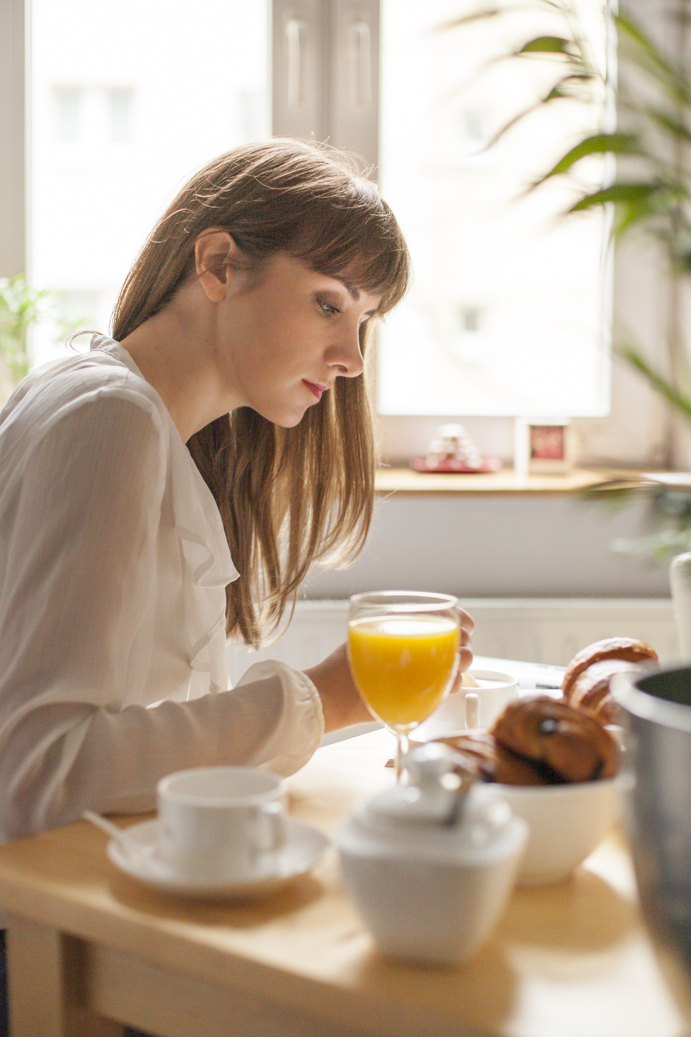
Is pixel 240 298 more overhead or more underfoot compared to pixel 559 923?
more overhead

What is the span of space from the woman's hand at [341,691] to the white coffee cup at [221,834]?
0.37m

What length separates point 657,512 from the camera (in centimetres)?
45

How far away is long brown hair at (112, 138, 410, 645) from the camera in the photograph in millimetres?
1206

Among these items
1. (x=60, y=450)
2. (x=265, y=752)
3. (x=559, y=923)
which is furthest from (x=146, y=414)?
(x=559, y=923)

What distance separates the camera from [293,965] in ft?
1.67

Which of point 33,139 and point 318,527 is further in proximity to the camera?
point 33,139

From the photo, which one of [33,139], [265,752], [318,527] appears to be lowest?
[265,752]

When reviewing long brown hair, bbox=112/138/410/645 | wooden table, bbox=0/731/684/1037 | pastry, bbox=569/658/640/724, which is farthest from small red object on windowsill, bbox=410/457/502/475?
→ wooden table, bbox=0/731/684/1037

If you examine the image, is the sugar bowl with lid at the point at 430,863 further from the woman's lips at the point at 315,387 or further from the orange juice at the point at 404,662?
the woman's lips at the point at 315,387

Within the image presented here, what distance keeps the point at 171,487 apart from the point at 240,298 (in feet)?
0.96

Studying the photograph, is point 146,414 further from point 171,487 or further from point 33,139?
point 33,139

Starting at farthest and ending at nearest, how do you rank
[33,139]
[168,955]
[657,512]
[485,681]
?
[33,139] < [485,681] < [168,955] < [657,512]

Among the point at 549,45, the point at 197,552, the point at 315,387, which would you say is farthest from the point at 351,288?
the point at 549,45

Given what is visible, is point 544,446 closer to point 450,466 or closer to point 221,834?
point 450,466
